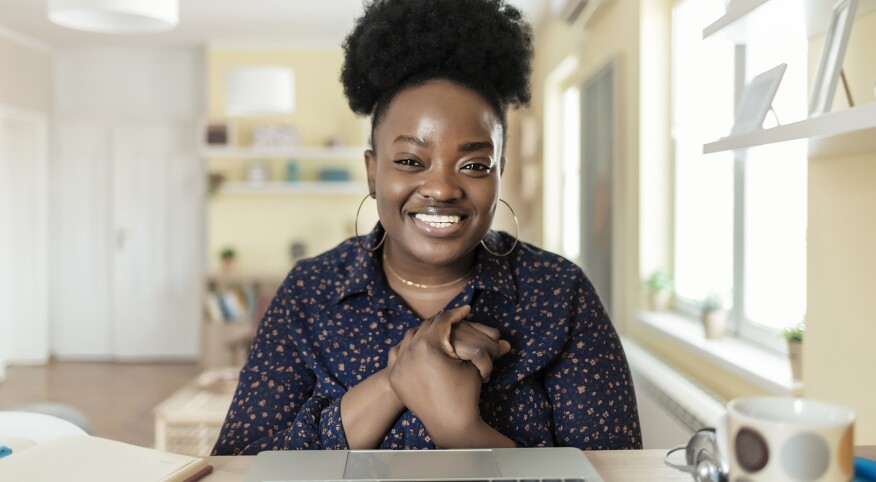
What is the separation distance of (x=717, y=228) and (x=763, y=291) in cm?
45

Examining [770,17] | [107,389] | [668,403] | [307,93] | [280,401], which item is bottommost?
[107,389]

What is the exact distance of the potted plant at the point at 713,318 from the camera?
258 centimetres

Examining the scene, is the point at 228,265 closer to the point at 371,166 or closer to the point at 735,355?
the point at 735,355

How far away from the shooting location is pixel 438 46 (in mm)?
1186

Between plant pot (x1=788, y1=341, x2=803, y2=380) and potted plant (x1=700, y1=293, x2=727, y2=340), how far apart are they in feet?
2.05

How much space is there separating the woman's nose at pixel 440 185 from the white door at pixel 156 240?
6.35m

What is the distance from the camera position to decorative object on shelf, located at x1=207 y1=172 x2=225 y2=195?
21.6 ft

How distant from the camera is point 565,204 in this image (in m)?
5.68

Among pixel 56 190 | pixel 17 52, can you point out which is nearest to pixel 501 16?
pixel 17 52

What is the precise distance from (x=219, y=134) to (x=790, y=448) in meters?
6.32

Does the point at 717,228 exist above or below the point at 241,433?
above

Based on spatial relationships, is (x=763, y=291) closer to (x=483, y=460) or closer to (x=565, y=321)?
(x=565, y=321)

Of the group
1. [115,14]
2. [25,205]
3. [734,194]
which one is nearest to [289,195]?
[25,205]

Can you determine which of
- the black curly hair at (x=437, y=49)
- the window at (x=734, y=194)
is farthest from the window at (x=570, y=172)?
the black curly hair at (x=437, y=49)
